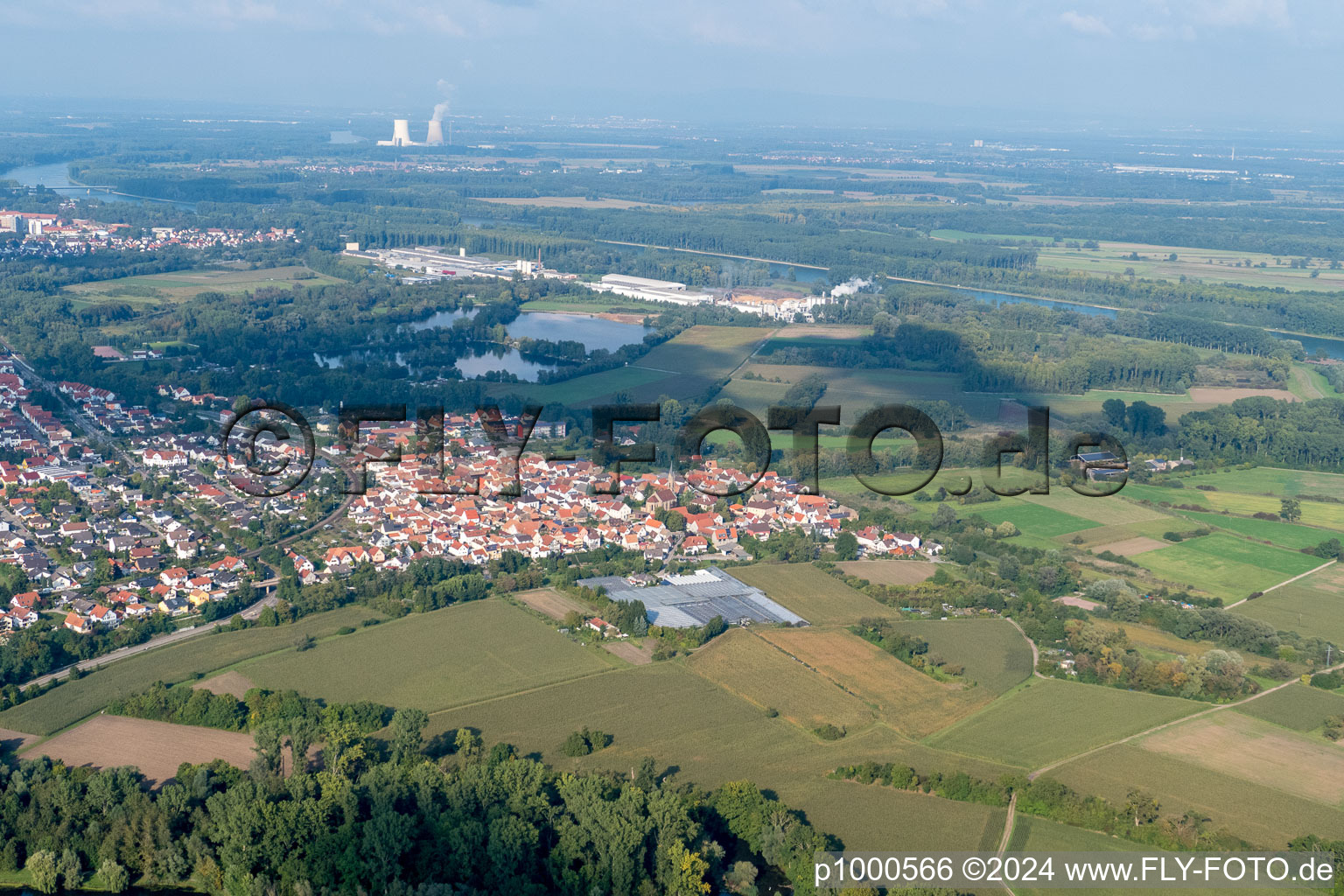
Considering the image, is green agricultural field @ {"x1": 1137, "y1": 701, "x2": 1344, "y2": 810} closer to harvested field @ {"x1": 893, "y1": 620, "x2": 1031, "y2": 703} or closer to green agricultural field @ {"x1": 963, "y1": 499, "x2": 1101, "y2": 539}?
harvested field @ {"x1": 893, "y1": 620, "x2": 1031, "y2": 703}

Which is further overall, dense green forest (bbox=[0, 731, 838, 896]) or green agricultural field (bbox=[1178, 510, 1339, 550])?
green agricultural field (bbox=[1178, 510, 1339, 550])

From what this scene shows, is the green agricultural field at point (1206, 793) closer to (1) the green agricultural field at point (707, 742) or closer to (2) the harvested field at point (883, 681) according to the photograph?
(1) the green agricultural field at point (707, 742)

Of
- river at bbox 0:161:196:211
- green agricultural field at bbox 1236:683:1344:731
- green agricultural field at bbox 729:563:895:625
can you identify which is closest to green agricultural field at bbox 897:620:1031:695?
green agricultural field at bbox 729:563:895:625

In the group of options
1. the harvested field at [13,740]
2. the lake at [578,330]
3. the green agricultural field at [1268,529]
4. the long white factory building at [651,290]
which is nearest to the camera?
the harvested field at [13,740]

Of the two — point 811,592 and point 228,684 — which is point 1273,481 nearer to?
point 811,592

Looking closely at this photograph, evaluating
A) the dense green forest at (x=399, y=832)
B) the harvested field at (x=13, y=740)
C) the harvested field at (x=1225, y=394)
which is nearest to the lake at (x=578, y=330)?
the harvested field at (x=1225, y=394)
